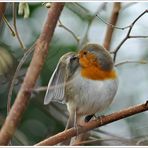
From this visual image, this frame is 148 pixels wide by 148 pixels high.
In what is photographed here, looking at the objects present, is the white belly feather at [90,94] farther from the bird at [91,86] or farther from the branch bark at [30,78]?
the branch bark at [30,78]

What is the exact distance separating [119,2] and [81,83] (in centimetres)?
18

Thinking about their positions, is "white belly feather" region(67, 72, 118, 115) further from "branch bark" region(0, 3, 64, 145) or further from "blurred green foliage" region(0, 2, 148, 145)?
"branch bark" region(0, 3, 64, 145)

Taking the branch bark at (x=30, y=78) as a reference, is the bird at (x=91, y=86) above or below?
below

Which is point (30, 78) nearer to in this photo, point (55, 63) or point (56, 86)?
point (56, 86)

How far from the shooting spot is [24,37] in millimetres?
933

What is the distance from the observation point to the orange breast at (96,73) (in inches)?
31.3

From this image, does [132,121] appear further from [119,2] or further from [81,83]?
[119,2]

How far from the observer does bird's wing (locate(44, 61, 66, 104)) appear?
1.69ft

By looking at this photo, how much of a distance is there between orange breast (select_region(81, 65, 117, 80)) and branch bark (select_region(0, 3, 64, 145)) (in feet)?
1.27

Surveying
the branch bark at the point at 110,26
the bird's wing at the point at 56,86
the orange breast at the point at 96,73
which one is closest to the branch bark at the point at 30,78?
the bird's wing at the point at 56,86

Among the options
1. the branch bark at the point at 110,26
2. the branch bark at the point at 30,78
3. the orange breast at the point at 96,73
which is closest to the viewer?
the branch bark at the point at 30,78

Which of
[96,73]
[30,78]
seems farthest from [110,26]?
[30,78]

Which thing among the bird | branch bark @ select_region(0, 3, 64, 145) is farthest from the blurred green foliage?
branch bark @ select_region(0, 3, 64, 145)

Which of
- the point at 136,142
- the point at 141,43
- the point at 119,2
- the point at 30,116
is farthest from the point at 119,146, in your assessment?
the point at 141,43
